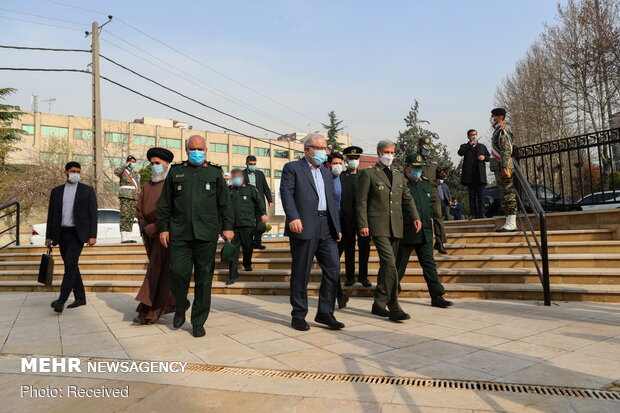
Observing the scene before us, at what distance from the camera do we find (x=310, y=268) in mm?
4637

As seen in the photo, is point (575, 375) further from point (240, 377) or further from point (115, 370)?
point (115, 370)

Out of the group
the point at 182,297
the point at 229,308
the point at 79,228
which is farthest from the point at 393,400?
the point at 79,228

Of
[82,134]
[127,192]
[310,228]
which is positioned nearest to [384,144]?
[310,228]

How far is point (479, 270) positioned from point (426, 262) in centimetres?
159

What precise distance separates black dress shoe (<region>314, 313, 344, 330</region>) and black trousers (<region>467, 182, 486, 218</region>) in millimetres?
5878

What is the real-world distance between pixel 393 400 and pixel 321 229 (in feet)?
7.60

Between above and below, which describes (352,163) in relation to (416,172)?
above

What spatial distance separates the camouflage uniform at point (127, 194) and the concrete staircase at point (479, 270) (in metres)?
1.02

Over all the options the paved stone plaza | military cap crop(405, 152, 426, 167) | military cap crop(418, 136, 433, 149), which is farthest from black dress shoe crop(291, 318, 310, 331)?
military cap crop(418, 136, 433, 149)

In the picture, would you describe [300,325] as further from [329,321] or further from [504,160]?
[504,160]

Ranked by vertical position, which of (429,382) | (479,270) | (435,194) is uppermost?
(435,194)

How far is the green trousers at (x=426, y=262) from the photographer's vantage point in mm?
5477

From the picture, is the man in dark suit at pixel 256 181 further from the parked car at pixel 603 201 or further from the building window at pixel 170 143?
the building window at pixel 170 143

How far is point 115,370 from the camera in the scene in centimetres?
327
